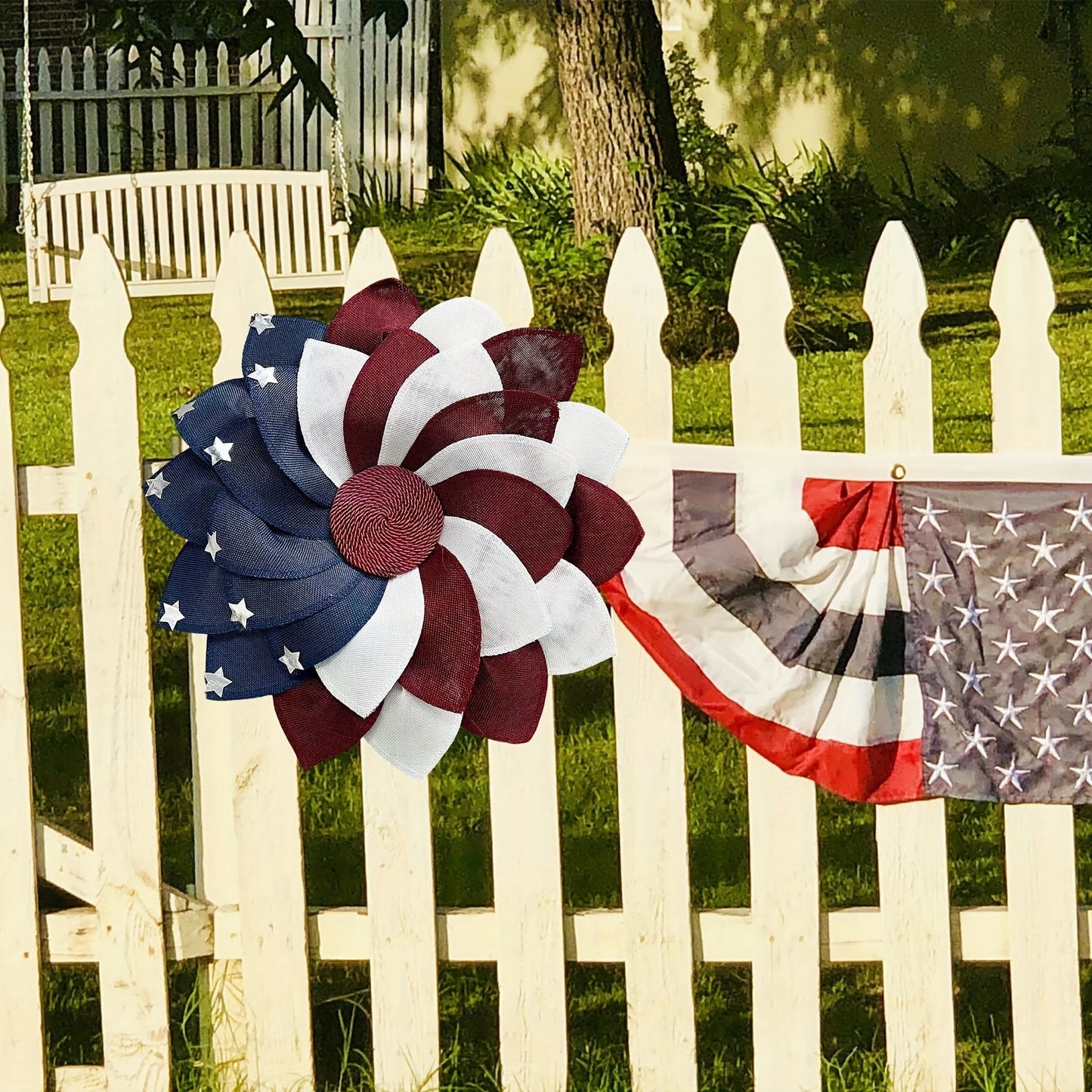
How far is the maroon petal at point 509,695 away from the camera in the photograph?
1.73 meters

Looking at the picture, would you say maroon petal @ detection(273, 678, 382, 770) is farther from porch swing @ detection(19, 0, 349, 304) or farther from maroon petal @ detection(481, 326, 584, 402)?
porch swing @ detection(19, 0, 349, 304)

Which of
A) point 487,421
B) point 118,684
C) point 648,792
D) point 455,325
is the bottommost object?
point 648,792

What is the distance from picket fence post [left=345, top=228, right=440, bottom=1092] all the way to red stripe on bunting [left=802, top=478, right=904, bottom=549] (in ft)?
2.54

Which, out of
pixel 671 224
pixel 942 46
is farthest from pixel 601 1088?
pixel 942 46

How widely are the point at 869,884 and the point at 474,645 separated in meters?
2.42

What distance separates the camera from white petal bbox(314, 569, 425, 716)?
1646mm

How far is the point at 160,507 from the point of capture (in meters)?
1.78

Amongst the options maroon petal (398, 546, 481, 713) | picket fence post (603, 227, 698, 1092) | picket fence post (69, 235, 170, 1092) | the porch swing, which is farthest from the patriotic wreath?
the porch swing

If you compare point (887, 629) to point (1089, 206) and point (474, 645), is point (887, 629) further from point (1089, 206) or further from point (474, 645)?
point (1089, 206)

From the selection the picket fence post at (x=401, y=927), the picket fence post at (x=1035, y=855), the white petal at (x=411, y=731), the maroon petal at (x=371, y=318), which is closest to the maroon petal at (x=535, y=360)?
the maroon petal at (x=371, y=318)

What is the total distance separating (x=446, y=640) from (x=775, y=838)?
1285 mm

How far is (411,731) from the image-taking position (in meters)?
Result: 1.72

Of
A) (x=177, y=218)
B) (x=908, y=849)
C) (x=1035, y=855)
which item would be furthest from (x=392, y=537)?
(x=177, y=218)

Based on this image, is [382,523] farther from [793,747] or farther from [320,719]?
[793,747]
